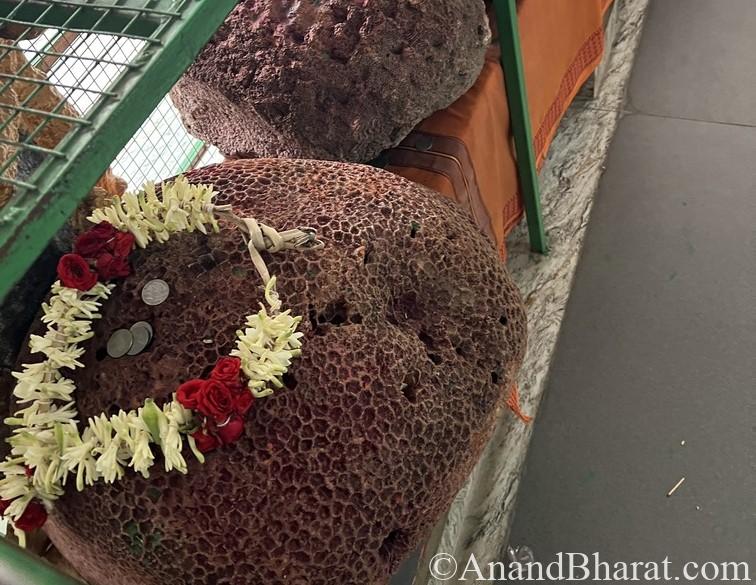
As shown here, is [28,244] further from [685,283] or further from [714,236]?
[714,236]

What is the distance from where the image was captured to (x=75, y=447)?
19.0 inches

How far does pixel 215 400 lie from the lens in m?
0.49

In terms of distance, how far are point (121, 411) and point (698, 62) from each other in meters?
1.95

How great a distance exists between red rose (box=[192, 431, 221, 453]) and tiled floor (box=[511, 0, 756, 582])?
858 mm

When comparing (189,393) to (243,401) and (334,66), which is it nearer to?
(243,401)

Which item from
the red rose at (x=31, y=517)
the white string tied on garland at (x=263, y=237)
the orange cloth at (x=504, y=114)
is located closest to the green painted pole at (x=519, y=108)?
the orange cloth at (x=504, y=114)

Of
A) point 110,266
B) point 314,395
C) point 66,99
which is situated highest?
point 66,99

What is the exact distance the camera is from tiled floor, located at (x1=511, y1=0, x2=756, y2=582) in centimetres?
119

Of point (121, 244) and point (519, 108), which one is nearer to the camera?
point (121, 244)

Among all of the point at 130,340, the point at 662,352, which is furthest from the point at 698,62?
the point at 130,340

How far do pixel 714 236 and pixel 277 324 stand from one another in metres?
1.34

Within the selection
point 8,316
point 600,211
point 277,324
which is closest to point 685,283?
point 600,211

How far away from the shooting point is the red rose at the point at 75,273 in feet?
1.70

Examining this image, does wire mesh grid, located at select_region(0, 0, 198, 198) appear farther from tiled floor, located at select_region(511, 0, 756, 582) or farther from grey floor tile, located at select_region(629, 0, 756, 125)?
grey floor tile, located at select_region(629, 0, 756, 125)
